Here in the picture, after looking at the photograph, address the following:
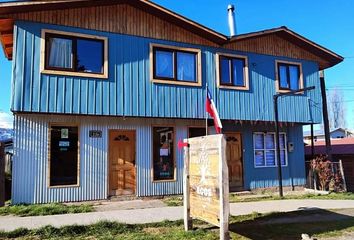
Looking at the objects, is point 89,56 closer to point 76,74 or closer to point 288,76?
point 76,74

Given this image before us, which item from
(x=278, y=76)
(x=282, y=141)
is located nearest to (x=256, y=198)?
(x=282, y=141)

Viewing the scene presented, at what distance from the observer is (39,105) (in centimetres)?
1179

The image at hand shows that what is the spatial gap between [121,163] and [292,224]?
21.9 feet

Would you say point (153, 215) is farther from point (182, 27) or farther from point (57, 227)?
point (182, 27)

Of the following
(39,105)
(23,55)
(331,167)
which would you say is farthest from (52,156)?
(331,167)

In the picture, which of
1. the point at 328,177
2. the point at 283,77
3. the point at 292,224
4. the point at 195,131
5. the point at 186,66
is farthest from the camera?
the point at 283,77

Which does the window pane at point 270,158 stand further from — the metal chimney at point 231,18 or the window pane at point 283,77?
the metal chimney at point 231,18

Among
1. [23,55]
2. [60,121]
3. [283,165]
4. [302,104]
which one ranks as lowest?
[283,165]

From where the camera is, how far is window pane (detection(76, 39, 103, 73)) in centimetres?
1270

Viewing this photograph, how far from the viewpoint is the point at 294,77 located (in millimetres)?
17453

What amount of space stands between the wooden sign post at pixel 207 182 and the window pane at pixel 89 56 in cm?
575

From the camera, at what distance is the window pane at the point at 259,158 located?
16.6 meters

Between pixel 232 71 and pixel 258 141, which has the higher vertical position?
pixel 232 71

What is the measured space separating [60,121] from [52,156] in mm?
1226
